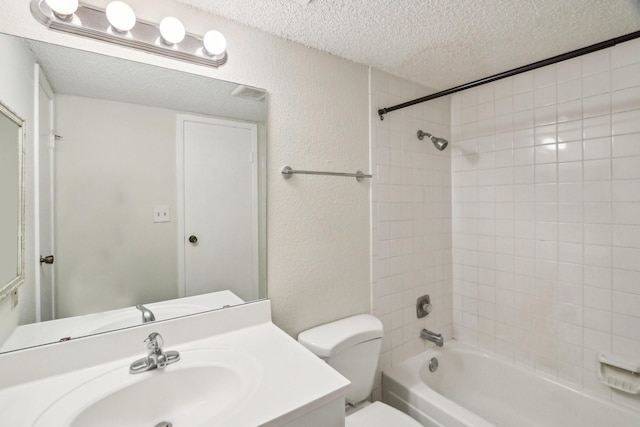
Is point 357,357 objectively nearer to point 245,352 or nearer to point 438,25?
point 245,352

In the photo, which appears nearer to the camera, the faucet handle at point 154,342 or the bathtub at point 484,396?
the faucet handle at point 154,342

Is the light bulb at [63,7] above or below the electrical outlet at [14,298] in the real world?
above

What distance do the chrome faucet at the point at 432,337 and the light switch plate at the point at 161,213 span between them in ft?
5.54

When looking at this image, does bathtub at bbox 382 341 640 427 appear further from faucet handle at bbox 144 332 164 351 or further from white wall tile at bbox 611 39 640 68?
white wall tile at bbox 611 39 640 68

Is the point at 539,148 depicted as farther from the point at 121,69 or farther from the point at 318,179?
the point at 121,69

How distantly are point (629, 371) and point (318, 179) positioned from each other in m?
1.78

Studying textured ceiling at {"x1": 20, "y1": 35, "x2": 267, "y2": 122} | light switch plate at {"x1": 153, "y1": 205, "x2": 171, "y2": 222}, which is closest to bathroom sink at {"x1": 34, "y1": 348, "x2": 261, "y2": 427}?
light switch plate at {"x1": 153, "y1": 205, "x2": 171, "y2": 222}

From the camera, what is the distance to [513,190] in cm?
186

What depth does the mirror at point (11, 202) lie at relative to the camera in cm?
86

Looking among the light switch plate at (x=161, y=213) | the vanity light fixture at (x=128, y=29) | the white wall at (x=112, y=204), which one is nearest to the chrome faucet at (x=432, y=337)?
the white wall at (x=112, y=204)

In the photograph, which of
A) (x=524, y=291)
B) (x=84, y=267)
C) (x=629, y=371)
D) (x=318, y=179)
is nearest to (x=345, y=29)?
(x=318, y=179)

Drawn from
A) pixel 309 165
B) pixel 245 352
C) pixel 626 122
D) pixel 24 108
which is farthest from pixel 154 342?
pixel 626 122

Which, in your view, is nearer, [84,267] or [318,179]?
[84,267]

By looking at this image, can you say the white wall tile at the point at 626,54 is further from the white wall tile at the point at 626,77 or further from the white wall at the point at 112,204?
the white wall at the point at 112,204
